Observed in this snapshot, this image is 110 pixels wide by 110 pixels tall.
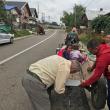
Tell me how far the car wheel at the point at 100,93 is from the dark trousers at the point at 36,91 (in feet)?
3.96

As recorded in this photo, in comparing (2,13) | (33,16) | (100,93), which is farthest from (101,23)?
(33,16)

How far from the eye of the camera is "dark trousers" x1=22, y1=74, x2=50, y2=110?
5209 millimetres

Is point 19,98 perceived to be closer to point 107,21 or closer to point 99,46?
point 99,46

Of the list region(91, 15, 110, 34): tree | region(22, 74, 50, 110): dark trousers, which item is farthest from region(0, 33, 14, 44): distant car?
region(22, 74, 50, 110): dark trousers

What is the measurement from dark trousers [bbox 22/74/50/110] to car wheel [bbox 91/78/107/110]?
1.21 metres

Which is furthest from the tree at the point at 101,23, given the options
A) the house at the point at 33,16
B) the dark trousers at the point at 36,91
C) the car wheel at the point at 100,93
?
the house at the point at 33,16

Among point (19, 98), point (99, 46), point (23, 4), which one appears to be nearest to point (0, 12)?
point (19, 98)

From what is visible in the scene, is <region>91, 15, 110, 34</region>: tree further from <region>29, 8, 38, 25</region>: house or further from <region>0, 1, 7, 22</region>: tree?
<region>29, 8, 38, 25</region>: house

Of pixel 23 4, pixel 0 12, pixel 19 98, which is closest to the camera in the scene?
pixel 19 98

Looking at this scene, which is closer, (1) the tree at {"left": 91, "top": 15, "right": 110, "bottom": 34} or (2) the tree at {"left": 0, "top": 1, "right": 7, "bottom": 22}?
(1) the tree at {"left": 91, "top": 15, "right": 110, "bottom": 34}

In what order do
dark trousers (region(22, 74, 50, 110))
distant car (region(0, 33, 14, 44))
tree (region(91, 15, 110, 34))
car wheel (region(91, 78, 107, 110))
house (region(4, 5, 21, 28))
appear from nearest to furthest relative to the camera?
dark trousers (region(22, 74, 50, 110)), car wheel (region(91, 78, 107, 110)), distant car (region(0, 33, 14, 44)), tree (region(91, 15, 110, 34)), house (region(4, 5, 21, 28))

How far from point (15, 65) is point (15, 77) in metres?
3.19

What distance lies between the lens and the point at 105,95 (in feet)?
20.0

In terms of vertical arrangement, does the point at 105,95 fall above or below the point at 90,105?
above
